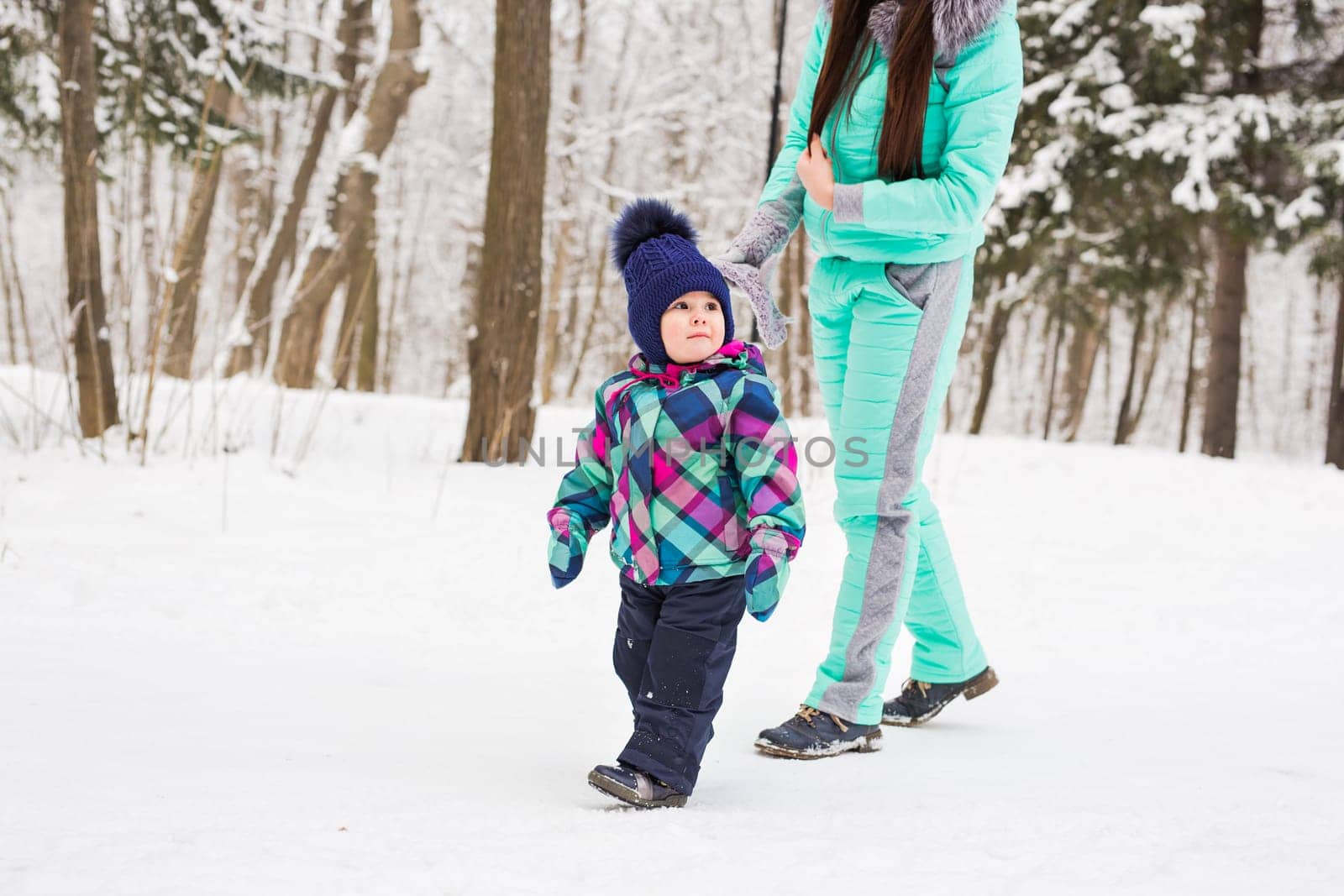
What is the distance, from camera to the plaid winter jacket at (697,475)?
1.88 metres

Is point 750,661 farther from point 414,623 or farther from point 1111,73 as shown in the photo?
point 1111,73

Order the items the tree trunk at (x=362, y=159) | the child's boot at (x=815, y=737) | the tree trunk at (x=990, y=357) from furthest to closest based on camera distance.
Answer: the tree trunk at (x=990, y=357), the tree trunk at (x=362, y=159), the child's boot at (x=815, y=737)

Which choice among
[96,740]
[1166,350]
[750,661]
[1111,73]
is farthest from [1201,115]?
[1166,350]

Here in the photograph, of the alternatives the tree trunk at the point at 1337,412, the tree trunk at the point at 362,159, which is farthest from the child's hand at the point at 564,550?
the tree trunk at the point at 1337,412

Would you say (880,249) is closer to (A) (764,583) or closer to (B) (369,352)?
(A) (764,583)

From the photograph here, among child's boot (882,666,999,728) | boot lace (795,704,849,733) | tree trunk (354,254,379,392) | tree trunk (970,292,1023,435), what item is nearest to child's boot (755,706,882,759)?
boot lace (795,704,849,733)

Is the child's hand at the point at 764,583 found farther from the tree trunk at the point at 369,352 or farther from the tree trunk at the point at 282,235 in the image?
the tree trunk at the point at 369,352

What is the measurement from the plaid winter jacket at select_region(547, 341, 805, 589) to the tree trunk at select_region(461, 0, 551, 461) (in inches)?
154

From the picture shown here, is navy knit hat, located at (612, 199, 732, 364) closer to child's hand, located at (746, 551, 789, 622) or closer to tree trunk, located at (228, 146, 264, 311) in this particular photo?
child's hand, located at (746, 551, 789, 622)

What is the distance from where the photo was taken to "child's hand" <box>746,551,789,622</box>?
70.7 inches

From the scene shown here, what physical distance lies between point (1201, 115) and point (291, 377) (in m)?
9.20

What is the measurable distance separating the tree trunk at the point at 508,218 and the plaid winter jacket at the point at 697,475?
154 inches

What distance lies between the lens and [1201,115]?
32.3ft

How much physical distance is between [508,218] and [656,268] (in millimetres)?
4028
